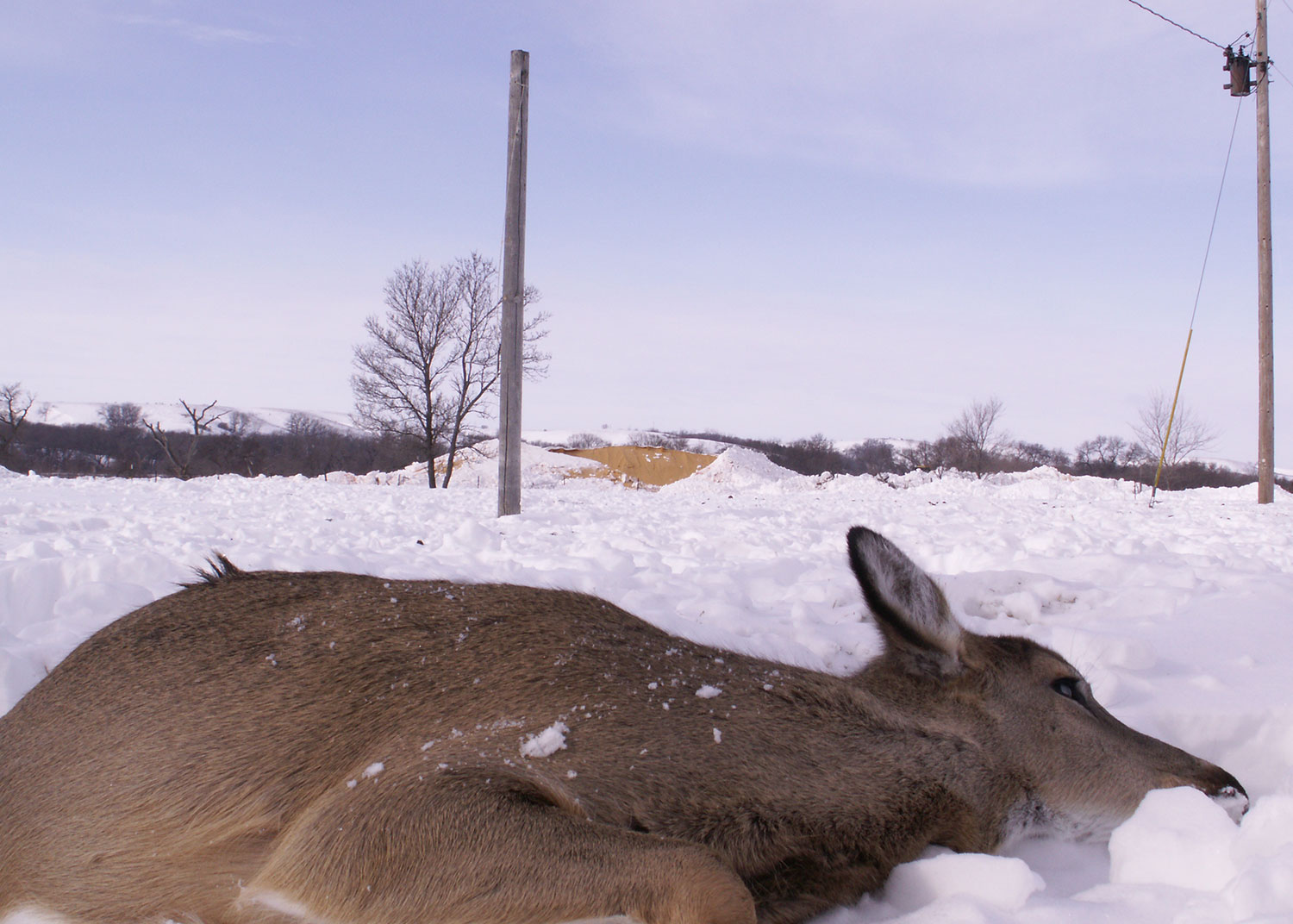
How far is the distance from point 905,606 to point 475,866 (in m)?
1.52

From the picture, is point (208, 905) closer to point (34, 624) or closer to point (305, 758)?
point (305, 758)

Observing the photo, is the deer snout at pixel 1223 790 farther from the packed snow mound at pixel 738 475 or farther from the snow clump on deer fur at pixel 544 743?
the packed snow mound at pixel 738 475

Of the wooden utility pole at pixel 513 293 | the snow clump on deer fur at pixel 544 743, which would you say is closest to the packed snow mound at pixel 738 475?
the wooden utility pole at pixel 513 293

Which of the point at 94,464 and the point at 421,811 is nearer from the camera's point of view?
the point at 421,811

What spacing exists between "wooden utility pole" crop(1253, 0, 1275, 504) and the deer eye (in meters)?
19.2

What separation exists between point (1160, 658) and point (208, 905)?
13.7ft

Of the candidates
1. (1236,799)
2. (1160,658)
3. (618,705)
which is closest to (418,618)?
(618,705)

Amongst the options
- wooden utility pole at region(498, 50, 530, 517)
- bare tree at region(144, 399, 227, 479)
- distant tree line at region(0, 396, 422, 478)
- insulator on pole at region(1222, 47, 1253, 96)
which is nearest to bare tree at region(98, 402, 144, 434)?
distant tree line at region(0, 396, 422, 478)

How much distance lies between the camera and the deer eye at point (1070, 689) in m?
2.87

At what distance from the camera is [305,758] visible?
2.17 m

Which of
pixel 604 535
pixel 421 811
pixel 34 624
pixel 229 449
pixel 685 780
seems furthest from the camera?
pixel 229 449

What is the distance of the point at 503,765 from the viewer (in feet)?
6.84

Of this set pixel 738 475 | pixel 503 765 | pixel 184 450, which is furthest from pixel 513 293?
pixel 184 450

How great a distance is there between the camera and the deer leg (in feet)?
5.94
